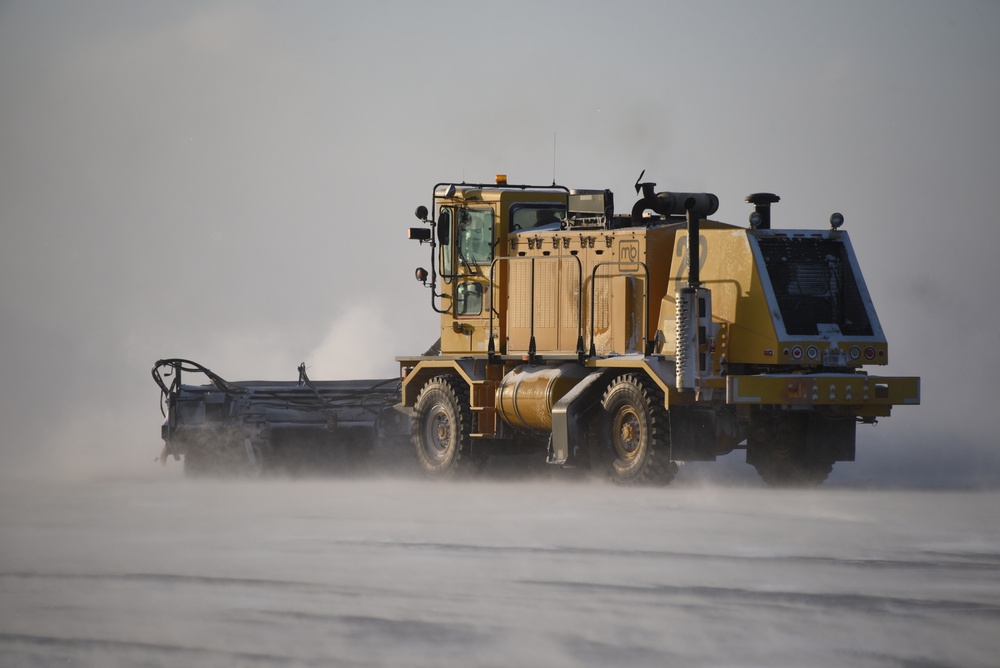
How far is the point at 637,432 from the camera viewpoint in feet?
68.7

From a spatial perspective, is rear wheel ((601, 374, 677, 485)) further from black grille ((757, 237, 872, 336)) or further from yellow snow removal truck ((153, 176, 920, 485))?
black grille ((757, 237, 872, 336))

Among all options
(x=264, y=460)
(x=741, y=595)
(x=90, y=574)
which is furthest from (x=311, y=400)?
(x=741, y=595)

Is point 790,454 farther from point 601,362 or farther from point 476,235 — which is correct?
point 476,235

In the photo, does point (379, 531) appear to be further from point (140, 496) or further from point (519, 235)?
point (519, 235)

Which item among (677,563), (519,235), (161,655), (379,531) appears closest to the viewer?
(161,655)

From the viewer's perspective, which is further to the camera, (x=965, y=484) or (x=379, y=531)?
(x=965, y=484)

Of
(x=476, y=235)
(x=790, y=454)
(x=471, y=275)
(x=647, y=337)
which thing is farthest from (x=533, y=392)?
(x=790, y=454)

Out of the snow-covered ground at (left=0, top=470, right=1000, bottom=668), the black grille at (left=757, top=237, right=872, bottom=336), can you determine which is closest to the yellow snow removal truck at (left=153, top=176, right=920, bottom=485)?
the black grille at (left=757, top=237, right=872, bottom=336)

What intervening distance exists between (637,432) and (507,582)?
9159 mm

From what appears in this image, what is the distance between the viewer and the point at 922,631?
9852 millimetres

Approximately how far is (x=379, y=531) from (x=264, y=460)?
362 inches

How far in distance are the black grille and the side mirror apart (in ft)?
17.7

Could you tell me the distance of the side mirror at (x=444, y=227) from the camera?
80.2ft

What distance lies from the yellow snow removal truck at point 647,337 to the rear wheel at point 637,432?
23 mm
